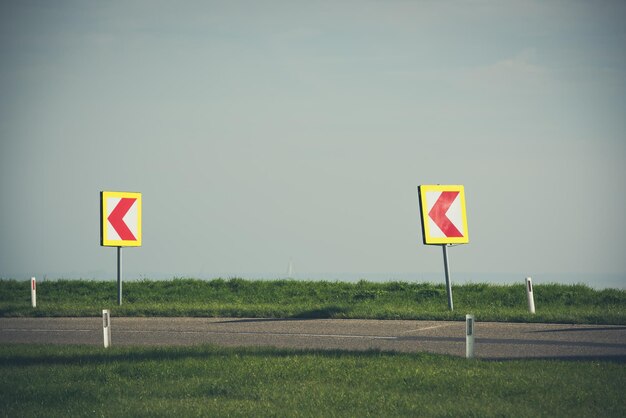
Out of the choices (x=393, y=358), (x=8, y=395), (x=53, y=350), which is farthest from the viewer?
(x=53, y=350)

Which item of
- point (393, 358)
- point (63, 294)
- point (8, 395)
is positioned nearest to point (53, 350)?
point (8, 395)

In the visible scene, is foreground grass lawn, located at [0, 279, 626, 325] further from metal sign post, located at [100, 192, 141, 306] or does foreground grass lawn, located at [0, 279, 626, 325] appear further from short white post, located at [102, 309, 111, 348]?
short white post, located at [102, 309, 111, 348]

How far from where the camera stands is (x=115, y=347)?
14.6 metres

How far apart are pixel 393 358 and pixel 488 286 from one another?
1204 cm

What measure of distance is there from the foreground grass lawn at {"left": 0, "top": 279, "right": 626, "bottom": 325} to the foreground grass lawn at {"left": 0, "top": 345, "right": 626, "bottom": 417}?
21.8ft

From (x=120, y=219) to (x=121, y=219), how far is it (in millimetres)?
30

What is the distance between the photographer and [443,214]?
71.2ft

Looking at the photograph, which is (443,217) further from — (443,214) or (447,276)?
(447,276)

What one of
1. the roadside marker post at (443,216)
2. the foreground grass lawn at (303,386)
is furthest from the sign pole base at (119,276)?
the foreground grass lawn at (303,386)

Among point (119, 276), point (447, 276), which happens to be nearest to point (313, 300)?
point (447, 276)

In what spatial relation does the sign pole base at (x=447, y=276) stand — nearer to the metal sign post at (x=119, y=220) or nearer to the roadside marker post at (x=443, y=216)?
the roadside marker post at (x=443, y=216)

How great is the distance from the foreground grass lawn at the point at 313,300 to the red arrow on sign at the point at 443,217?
6.01 feet

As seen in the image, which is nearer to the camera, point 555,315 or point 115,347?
point 115,347

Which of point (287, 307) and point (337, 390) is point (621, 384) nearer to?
point (337, 390)
